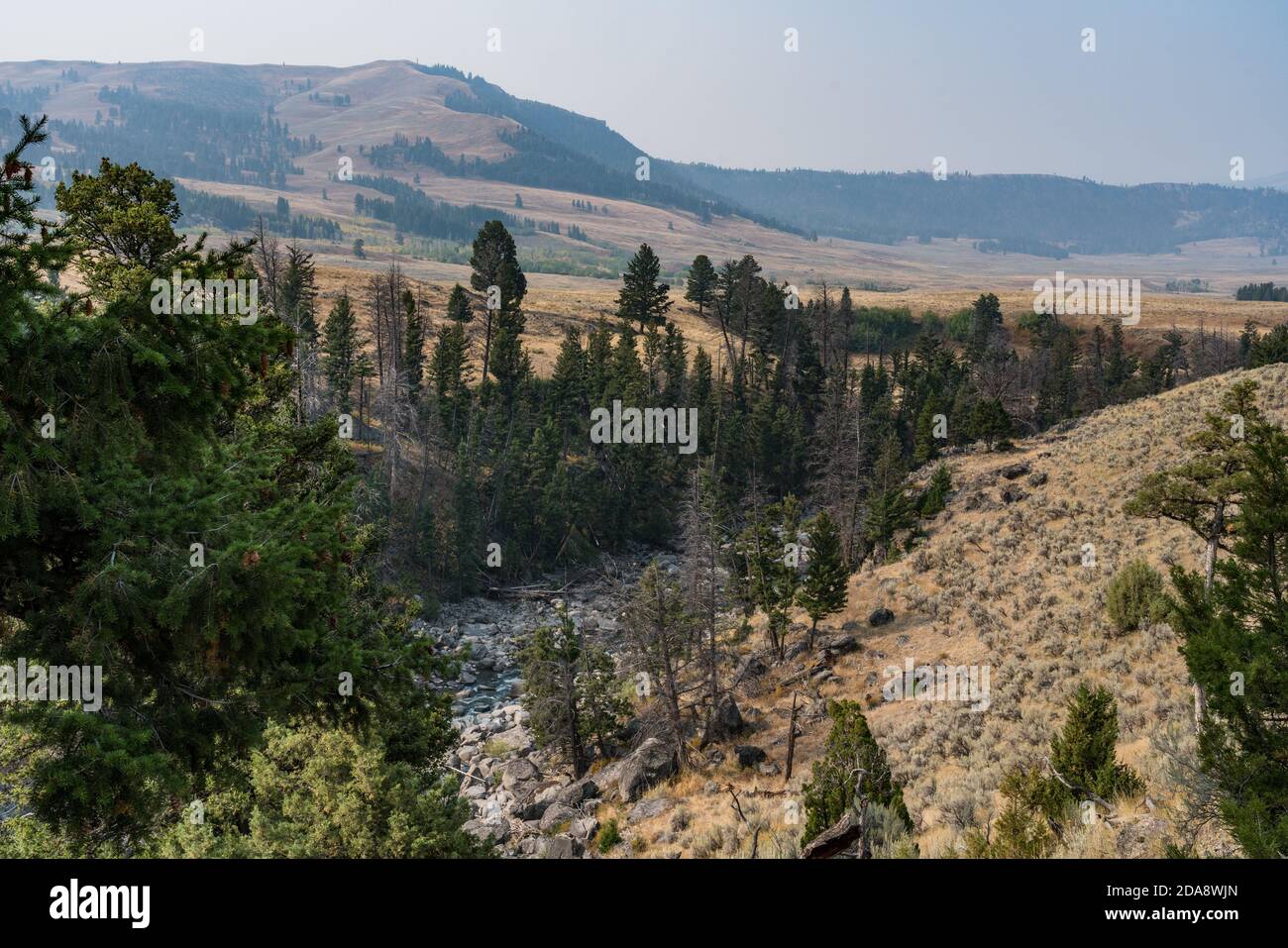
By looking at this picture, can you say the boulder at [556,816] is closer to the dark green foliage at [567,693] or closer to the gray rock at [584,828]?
the gray rock at [584,828]

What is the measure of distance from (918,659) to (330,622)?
26452mm

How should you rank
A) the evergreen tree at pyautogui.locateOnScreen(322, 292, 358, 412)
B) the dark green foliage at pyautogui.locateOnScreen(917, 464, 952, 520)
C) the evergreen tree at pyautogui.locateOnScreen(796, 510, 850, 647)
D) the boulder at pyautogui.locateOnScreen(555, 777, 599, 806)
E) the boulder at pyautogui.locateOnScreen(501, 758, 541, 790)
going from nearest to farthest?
the boulder at pyautogui.locateOnScreen(555, 777, 599, 806) < the boulder at pyautogui.locateOnScreen(501, 758, 541, 790) < the evergreen tree at pyautogui.locateOnScreen(796, 510, 850, 647) < the dark green foliage at pyautogui.locateOnScreen(917, 464, 952, 520) < the evergreen tree at pyautogui.locateOnScreen(322, 292, 358, 412)

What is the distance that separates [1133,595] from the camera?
26547 mm

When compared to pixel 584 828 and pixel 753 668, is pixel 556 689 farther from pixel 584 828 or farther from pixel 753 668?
pixel 753 668

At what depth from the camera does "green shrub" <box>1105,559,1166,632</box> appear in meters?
26.1

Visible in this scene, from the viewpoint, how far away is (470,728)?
110ft

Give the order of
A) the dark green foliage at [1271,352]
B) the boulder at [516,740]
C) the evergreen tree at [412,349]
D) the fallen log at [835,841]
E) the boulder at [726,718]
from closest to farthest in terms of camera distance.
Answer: the fallen log at [835,841] → the boulder at [726,718] → the boulder at [516,740] → the evergreen tree at [412,349] → the dark green foliage at [1271,352]

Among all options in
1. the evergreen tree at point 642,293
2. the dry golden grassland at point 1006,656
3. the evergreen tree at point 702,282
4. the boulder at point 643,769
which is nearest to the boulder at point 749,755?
the dry golden grassland at point 1006,656

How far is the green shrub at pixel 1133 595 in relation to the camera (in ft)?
85.8

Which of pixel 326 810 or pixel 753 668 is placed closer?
pixel 326 810

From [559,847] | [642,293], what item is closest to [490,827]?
[559,847]

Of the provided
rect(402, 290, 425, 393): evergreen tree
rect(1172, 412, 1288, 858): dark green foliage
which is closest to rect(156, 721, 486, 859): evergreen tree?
rect(1172, 412, 1288, 858): dark green foliage

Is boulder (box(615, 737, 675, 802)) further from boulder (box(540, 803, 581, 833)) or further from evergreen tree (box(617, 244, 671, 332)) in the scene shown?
evergreen tree (box(617, 244, 671, 332))

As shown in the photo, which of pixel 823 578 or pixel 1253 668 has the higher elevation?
pixel 1253 668
